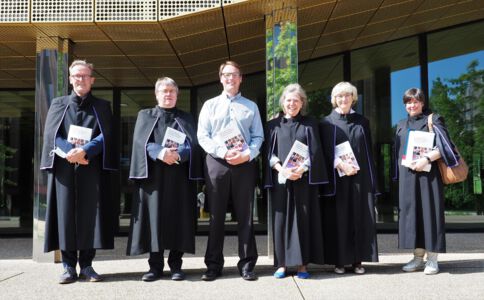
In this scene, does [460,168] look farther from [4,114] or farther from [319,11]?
[4,114]

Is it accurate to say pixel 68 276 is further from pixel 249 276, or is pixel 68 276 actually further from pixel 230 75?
pixel 230 75

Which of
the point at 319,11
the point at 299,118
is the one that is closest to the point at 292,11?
the point at 319,11

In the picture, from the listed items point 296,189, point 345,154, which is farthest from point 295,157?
point 345,154

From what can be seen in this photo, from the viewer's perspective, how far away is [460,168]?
4.76 m

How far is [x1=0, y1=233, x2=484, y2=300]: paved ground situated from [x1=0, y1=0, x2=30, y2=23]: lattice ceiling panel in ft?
9.23

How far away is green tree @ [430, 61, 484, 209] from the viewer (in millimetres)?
8633

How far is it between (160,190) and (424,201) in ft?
8.38

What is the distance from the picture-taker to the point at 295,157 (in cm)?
462

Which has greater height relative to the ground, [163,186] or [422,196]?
[163,186]

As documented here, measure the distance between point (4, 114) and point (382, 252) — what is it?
24.3ft

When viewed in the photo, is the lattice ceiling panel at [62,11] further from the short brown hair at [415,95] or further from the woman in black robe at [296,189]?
the short brown hair at [415,95]

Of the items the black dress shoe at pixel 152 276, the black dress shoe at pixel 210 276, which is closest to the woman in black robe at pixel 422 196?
the black dress shoe at pixel 210 276

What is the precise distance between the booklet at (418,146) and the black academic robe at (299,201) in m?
0.90

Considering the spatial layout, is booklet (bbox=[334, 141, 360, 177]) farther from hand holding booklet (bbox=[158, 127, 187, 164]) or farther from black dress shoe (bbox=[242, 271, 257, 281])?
hand holding booklet (bbox=[158, 127, 187, 164])
